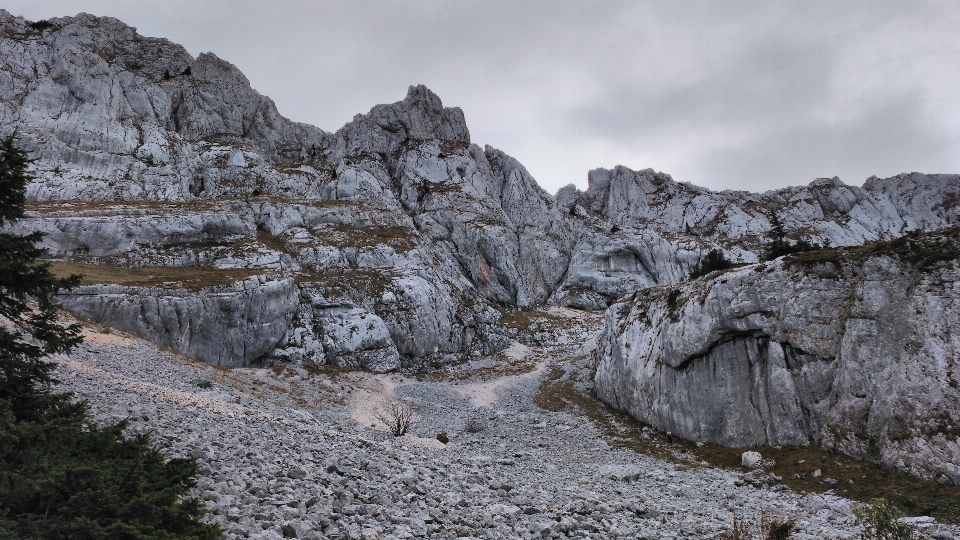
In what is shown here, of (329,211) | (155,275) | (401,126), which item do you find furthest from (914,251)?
(401,126)

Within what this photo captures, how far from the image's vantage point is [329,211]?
78.4m

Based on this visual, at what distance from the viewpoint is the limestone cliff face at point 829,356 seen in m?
19.6

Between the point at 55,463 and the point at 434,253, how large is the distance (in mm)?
81328

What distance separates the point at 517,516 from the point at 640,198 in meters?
166

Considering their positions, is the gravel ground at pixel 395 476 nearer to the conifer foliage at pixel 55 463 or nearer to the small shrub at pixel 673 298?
the conifer foliage at pixel 55 463

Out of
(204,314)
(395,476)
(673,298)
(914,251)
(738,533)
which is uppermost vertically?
(914,251)

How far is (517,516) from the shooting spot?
1293 centimetres

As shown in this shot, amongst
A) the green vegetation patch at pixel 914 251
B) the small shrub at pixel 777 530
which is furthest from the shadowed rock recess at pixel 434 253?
the small shrub at pixel 777 530

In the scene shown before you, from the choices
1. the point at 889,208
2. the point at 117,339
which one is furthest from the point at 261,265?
the point at 889,208

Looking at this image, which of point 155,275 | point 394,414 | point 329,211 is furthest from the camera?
point 329,211

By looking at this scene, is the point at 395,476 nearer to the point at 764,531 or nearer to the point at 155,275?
the point at 764,531

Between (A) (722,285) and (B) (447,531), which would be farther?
(A) (722,285)

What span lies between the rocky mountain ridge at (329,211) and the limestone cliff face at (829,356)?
35.1 metres

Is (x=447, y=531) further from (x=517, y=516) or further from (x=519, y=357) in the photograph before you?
(x=519, y=357)
